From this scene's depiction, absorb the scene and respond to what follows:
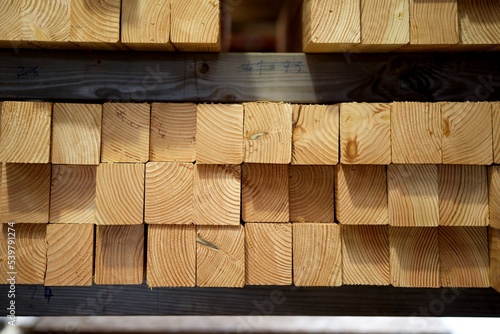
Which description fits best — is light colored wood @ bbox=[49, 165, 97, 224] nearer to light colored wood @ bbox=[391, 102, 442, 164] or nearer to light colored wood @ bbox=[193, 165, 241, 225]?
light colored wood @ bbox=[193, 165, 241, 225]

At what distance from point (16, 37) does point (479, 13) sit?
72.9 inches

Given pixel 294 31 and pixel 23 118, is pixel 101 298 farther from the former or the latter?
pixel 294 31

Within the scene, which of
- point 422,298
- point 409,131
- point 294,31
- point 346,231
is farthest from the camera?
point 294,31

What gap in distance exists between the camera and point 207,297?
4.91 ft

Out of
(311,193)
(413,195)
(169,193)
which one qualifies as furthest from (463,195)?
(169,193)

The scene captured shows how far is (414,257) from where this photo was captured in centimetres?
131

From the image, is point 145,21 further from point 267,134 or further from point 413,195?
point 413,195

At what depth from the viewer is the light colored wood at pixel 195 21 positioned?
4.05 feet

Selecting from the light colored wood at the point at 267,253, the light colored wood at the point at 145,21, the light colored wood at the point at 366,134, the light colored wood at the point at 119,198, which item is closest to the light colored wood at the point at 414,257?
the light colored wood at the point at 366,134

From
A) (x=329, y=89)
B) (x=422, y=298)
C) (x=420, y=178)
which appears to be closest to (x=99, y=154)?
(x=329, y=89)

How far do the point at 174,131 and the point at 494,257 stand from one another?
141cm

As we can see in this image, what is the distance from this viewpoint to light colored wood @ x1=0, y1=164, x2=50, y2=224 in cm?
129

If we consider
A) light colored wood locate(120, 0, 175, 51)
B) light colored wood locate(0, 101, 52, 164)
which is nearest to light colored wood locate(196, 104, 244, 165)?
light colored wood locate(120, 0, 175, 51)

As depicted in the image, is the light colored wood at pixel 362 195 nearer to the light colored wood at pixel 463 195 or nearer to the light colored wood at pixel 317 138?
the light colored wood at pixel 317 138
